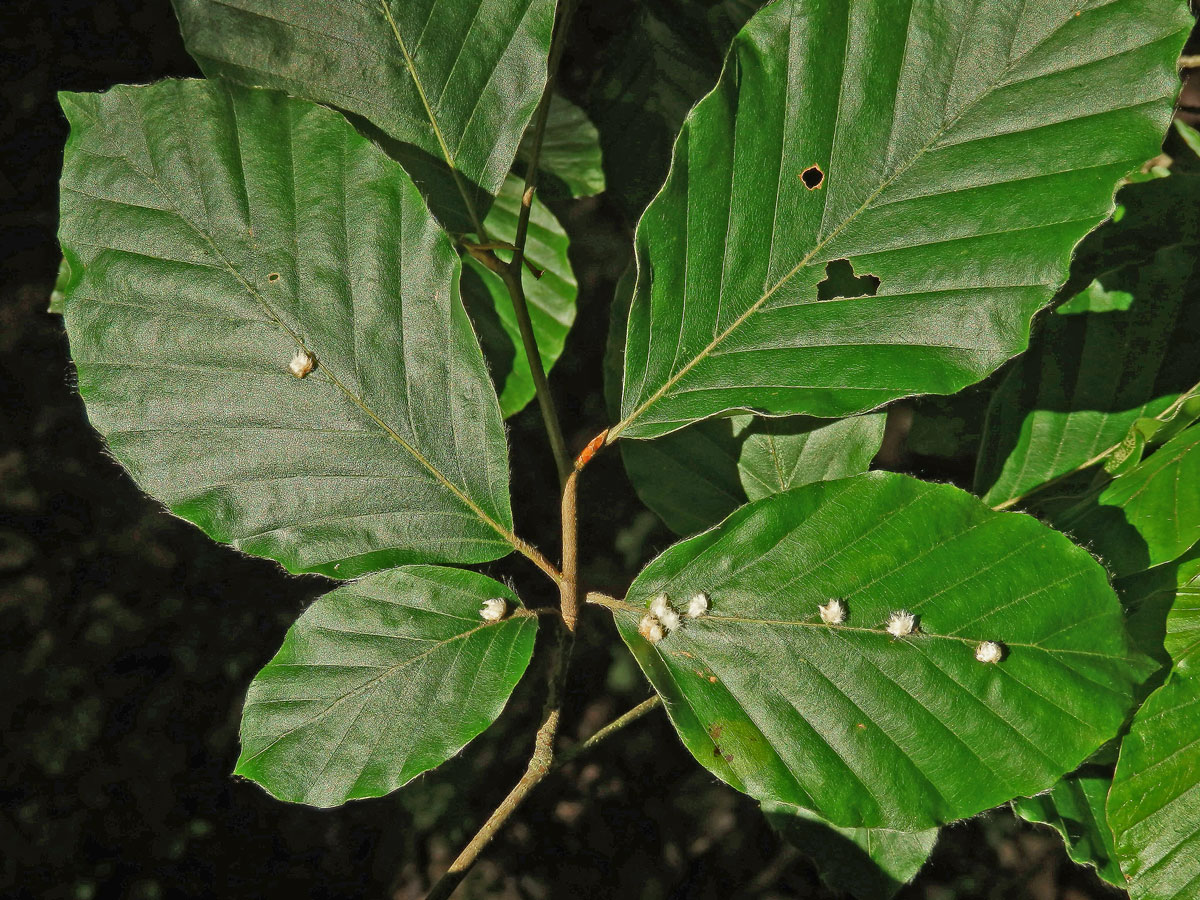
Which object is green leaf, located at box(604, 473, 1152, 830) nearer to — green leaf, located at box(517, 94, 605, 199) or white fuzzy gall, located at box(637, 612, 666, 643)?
white fuzzy gall, located at box(637, 612, 666, 643)

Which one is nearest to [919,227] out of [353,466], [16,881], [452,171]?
[452,171]

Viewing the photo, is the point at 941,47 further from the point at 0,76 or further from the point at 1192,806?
the point at 0,76

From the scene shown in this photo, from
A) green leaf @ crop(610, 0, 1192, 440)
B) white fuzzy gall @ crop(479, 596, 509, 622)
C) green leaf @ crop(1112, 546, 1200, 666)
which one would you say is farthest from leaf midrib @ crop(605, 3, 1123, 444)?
green leaf @ crop(1112, 546, 1200, 666)

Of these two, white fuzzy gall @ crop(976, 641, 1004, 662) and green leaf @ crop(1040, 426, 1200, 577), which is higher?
green leaf @ crop(1040, 426, 1200, 577)

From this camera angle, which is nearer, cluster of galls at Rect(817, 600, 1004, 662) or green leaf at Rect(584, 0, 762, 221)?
cluster of galls at Rect(817, 600, 1004, 662)

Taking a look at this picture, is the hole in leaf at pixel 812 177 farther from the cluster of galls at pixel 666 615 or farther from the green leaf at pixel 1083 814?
the green leaf at pixel 1083 814

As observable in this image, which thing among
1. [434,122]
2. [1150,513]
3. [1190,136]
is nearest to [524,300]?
[434,122]

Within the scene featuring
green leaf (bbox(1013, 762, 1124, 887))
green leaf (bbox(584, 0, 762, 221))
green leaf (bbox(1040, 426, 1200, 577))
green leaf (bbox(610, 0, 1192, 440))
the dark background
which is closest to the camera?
green leaf (bbox(610, 0, 1192, 440))
